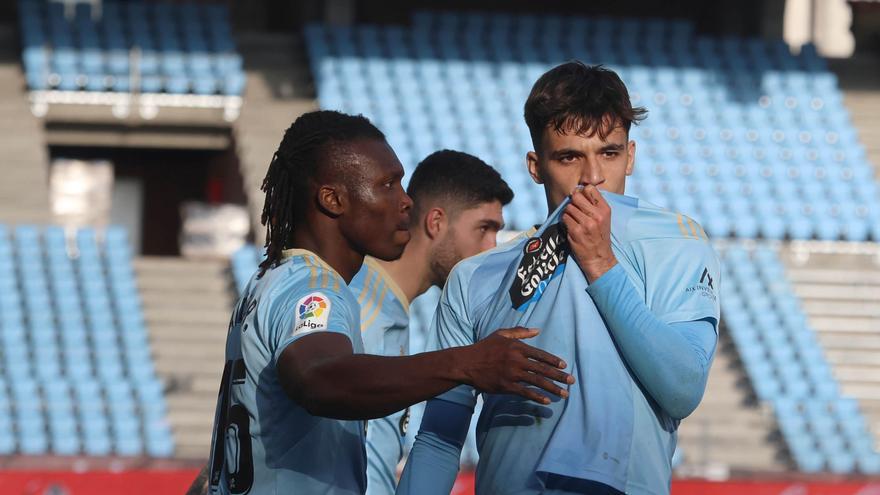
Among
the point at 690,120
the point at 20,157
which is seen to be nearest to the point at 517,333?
the point at 20,157

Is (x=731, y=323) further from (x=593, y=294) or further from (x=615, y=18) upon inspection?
(x=593, y=294)

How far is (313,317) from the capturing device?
2.84 m

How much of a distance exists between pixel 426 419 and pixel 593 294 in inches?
24.9

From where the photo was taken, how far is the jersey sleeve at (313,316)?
2830 millimetres

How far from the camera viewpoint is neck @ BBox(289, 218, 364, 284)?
10.6 ft

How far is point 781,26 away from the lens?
20.8 metres

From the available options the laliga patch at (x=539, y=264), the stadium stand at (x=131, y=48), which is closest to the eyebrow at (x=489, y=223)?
the laliga patch at (x=539, y=264)

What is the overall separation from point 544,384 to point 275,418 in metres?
0.73

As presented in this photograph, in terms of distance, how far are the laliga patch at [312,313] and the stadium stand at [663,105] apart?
530 inches

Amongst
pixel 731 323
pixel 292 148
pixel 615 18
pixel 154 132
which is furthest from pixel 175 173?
pixel 292 148

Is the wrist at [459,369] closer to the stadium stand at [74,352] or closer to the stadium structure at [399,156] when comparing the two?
the stadium structure at [399,156]

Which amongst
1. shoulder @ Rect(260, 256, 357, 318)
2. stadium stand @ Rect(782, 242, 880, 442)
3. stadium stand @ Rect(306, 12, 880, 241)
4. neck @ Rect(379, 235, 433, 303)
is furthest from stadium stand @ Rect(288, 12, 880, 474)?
shoulder @ Rect(260, 256, 357, 318)

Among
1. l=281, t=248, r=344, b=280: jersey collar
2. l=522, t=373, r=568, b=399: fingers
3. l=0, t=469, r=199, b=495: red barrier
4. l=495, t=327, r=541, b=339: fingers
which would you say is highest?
l=281, t=248, r=344, b=280: jersey collar

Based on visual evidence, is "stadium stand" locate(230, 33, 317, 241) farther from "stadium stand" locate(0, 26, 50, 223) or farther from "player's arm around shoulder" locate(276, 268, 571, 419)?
"player's arm around shoulder" locate(276, 268, 571, 419)
